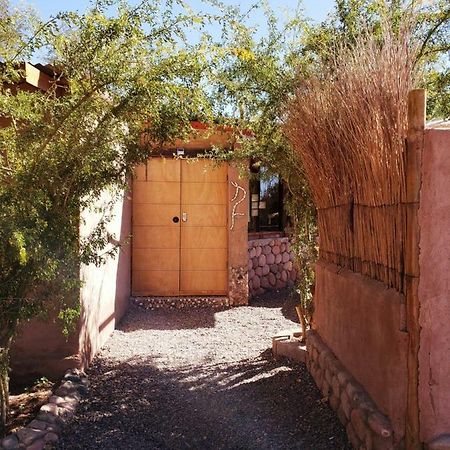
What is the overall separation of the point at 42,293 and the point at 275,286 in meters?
6.66

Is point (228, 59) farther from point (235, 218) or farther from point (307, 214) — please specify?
point (235, 218)

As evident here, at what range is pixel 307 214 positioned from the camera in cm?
570

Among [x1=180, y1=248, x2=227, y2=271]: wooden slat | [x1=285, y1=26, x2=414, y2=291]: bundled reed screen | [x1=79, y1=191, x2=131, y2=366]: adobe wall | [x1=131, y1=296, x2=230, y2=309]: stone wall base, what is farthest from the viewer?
[x1=180, y1=248, x2=227, y2=271]: wooden slat

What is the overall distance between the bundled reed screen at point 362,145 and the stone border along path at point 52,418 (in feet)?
7.63

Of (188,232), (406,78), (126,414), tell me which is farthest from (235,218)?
(406,78)

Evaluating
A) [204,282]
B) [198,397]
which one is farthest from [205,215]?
[198,397]

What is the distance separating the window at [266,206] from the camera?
9898 millimetres

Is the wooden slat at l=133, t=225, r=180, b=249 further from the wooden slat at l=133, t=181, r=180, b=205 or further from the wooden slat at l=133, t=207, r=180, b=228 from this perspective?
the wooden slat at l=133, t=181, r=180, b=205

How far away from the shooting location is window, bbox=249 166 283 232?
32.5ft

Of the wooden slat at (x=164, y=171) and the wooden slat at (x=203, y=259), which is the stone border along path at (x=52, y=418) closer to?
the wooden slat at (x=203, y=259)

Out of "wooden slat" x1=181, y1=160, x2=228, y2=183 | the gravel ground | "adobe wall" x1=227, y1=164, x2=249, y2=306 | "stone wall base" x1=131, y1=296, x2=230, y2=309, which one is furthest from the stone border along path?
"wooden slat" x1=181, y1=160, x2=228, y2=183

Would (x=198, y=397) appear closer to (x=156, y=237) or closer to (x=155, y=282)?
(x=155, y=282)

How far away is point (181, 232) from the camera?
351 inches

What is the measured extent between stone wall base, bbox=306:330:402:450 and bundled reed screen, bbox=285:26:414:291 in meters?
0.71
